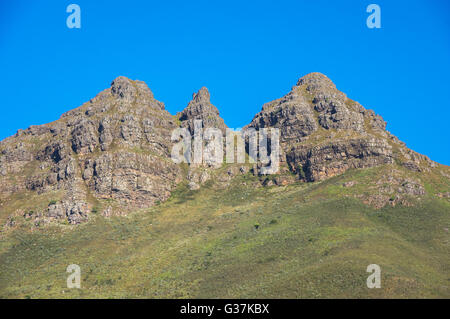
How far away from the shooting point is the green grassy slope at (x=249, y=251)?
329ft

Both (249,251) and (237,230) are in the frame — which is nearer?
(249,251)

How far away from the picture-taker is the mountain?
10681cm

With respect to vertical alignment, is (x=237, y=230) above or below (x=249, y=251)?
above

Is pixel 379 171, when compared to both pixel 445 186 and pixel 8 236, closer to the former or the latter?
pixel 445 186

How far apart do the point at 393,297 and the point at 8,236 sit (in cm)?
13311

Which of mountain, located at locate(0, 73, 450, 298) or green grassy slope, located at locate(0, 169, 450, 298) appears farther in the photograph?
mountain, located at locate(0, 73, 450, 298)

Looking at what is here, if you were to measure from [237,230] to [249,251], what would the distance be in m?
21.0

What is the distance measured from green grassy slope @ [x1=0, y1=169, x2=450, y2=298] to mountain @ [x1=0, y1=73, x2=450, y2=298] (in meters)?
0.48

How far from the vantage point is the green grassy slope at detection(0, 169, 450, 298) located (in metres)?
100

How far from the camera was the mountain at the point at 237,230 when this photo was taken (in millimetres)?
106812

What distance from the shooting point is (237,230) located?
150 metres

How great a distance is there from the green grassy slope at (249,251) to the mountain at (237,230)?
0.48 m

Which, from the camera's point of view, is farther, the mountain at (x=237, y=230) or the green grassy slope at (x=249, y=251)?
the mountain at (x=237, y=230)

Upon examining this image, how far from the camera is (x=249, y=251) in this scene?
5113 inches
